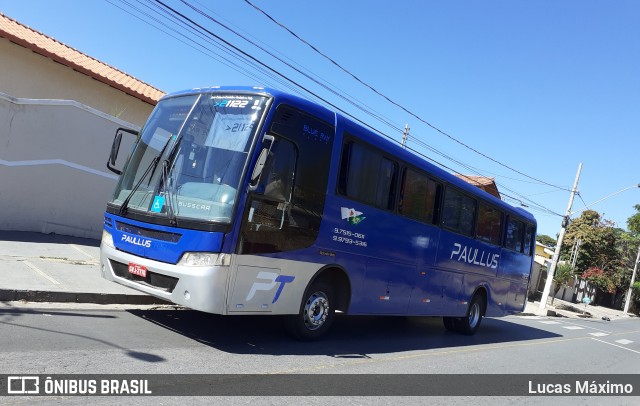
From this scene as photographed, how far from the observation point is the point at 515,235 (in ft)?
43.5

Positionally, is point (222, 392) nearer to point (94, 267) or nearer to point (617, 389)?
point (94, 267)

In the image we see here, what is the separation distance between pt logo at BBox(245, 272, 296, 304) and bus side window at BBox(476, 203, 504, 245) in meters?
6.45

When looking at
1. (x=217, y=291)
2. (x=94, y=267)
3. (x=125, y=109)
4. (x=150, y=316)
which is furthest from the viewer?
(x=125, y=109)

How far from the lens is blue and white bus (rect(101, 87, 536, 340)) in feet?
18.3

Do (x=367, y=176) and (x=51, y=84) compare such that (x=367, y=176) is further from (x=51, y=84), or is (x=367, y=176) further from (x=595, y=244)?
(x=595, y=244)

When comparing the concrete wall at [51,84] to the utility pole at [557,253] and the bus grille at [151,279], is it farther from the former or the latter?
the utility pole at [557,253]

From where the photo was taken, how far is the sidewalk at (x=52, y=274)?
6637 mm

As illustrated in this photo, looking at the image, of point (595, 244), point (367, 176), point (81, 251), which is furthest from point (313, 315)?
point (595, 244)

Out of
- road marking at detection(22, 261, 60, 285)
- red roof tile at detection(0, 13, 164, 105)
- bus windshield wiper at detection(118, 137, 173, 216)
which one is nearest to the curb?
road marking at detection(22, 261, 60, 285)

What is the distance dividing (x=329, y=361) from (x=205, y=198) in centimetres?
267

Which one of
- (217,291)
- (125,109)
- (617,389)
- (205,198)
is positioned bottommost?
(617,389)

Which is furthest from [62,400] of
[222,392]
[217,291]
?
[217,291]

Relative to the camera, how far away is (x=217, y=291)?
5.48 m

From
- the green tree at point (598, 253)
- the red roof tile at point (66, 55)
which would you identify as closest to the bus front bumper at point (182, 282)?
the red roof tile at point (66, 55)
